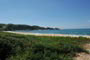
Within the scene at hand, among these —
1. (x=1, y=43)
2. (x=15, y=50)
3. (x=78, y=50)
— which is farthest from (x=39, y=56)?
(x=78, y=50)

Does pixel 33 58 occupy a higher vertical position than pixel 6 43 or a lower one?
lower

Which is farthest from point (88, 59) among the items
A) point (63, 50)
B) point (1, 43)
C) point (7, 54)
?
point (1, 43)

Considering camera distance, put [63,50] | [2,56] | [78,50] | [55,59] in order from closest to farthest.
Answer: [55,59] < [2,56] < [63,50] < [78,50]

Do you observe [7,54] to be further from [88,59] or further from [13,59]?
[88,59]

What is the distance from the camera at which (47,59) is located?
4609 millimetres

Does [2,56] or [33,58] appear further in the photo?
[2,56]

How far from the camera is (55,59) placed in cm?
481

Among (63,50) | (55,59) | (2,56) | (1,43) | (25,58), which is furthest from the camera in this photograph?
(63,50)

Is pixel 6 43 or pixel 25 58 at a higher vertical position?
pixel 6 43

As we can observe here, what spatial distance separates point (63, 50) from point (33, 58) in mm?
3018

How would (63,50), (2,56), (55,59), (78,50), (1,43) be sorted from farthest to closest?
(78,50)
(63,50)
(1,43)
(2,56)
(55,59)

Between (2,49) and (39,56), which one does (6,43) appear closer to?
(2,49)

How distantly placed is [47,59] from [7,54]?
7.76 feet

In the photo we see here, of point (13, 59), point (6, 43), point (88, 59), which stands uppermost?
point (6, 43)
